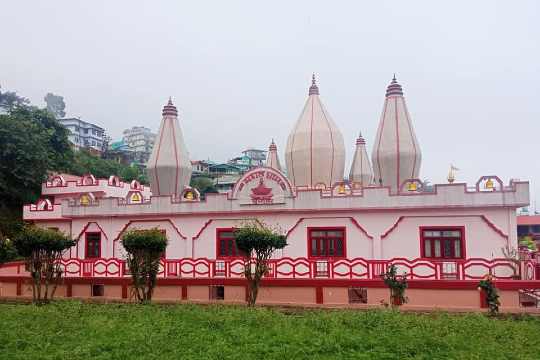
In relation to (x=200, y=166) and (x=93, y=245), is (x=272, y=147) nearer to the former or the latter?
(x=93, y=245)

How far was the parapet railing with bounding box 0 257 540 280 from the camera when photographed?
15.4 meters

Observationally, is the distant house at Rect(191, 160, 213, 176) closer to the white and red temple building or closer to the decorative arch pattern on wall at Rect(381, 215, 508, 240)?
the white and red temple building

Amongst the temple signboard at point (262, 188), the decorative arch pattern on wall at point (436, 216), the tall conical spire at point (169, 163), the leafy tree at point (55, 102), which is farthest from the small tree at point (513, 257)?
the leafy tree at point (55, 102)

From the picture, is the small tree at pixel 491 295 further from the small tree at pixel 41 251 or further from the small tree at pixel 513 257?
the small tree at pixel 41 251

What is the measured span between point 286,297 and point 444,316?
224 inches

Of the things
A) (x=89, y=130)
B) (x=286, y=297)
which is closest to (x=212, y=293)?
(x=286, y=297)

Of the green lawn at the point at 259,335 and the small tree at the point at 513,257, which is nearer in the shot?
the green lawn at the point at 259,335

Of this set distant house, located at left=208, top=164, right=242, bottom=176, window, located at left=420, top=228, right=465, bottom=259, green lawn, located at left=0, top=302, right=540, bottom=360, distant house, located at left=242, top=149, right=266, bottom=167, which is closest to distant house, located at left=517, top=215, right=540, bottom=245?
window, located at left=420, top=228, right=465, bottom=259

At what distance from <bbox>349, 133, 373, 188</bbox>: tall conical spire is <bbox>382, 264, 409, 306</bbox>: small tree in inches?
544

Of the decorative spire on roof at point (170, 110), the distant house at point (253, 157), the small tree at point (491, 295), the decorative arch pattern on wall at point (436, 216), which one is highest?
the distant house at point (253, 157)

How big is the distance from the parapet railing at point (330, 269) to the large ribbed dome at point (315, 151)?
5.86 meters

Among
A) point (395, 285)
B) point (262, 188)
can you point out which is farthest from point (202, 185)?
point (395, 285)

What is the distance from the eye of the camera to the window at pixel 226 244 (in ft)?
65.0

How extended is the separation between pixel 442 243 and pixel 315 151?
7.33m
